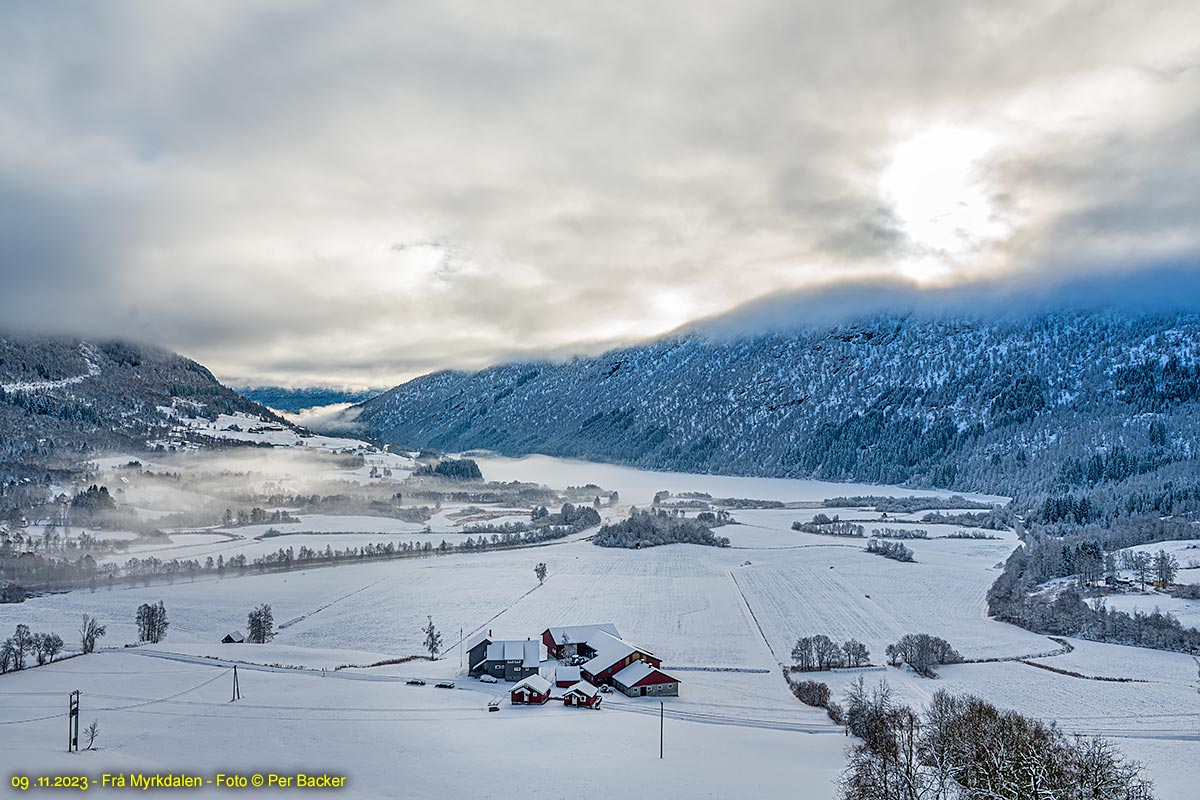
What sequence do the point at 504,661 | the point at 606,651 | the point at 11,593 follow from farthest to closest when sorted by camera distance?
the point at 11,593, the point at 606,651, the point at 504,661

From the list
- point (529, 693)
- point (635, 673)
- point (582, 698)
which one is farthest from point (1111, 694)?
point (529, 693)

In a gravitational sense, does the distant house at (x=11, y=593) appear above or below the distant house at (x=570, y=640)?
below

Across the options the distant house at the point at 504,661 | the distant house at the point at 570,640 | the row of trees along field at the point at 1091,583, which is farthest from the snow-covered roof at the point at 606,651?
the row of trees along field at the point at 1091,583

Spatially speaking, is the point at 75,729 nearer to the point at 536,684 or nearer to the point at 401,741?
the point at 401,741

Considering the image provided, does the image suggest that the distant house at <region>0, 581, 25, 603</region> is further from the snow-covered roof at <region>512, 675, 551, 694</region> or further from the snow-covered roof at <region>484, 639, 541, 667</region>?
the snow-covered roof at <region>512, 675, 551, 694</region>

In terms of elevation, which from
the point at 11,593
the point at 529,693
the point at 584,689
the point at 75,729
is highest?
the point at 75,729

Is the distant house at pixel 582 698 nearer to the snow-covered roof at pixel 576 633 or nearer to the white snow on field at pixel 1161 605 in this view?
the snow-covered roof at pixel 576 633

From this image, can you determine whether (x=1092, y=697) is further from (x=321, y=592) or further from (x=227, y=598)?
(x=227, y=598)
